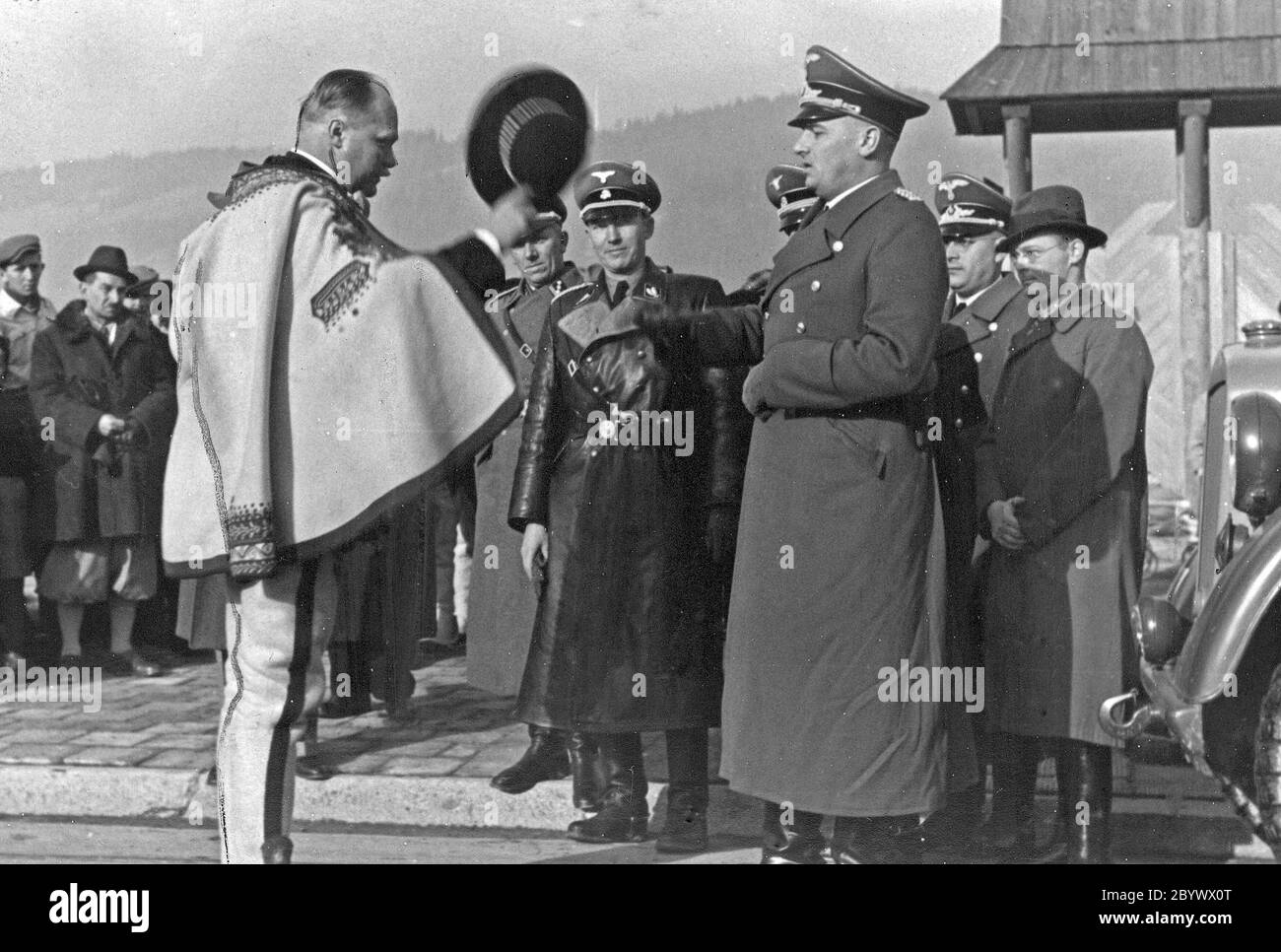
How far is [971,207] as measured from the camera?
201 inches

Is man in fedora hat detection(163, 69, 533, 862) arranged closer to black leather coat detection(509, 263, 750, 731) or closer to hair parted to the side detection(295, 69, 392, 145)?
hair parted to the side detection(295, 69, 392, 145)

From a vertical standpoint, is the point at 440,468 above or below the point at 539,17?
below

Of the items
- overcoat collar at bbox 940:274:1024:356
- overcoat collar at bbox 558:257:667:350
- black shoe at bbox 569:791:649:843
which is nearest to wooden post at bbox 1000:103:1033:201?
overcoat collar at bbox 940:274:1024:356

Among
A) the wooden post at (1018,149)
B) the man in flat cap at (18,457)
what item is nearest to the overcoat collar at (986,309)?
the wooden post at (1018,149)

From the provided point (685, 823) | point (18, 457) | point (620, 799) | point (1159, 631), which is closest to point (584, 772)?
point (620, 799)

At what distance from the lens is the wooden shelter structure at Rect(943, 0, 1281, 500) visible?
17.5 feet

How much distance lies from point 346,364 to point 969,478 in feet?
6.47

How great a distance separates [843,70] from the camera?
4.14m

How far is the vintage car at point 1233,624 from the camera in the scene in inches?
152

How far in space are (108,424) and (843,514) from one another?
455 cm

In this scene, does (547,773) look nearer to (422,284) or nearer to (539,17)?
(422,284)

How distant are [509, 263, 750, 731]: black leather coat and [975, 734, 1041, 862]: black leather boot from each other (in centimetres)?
88

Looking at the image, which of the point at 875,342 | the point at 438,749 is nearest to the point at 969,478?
the point at 875,342
